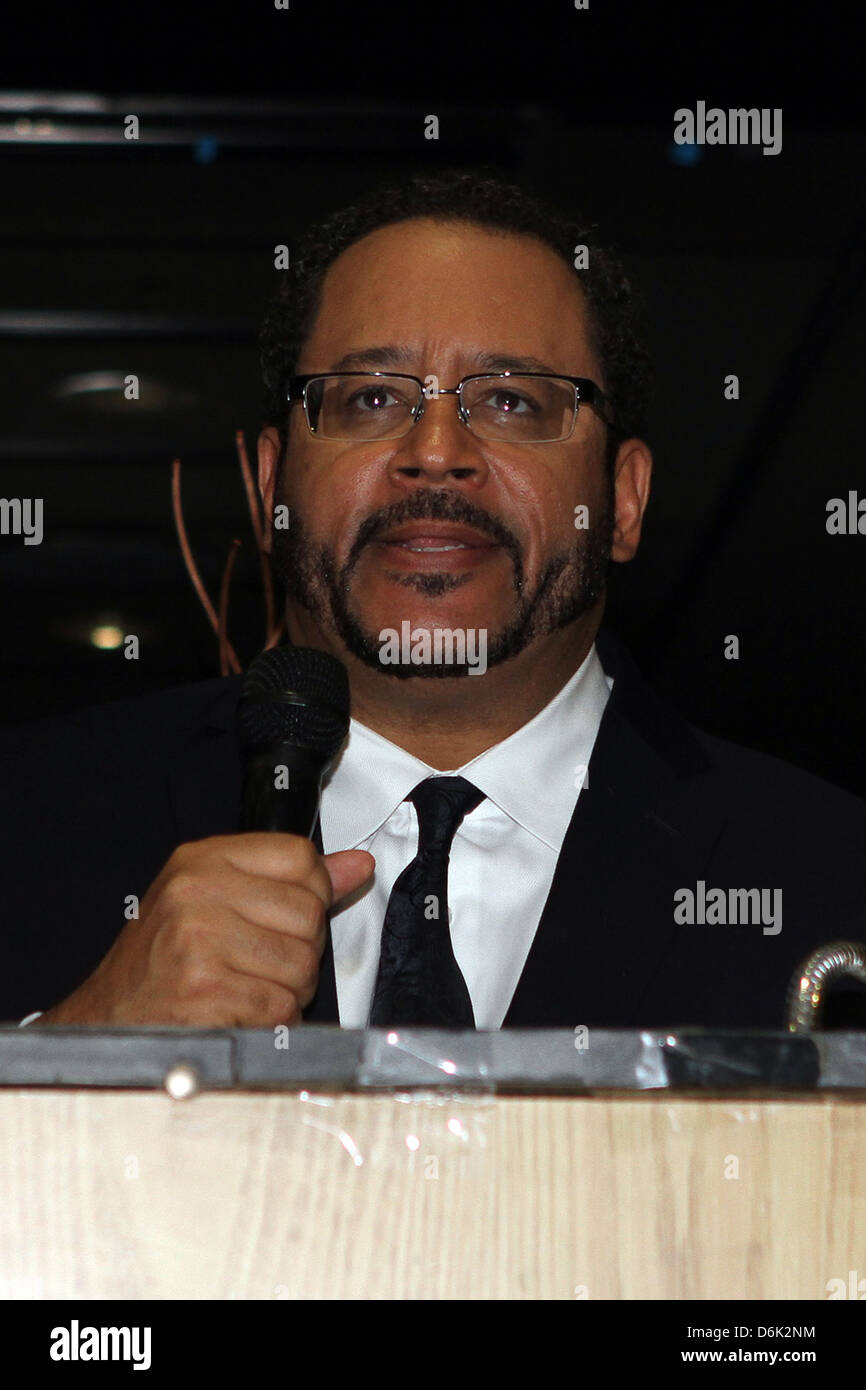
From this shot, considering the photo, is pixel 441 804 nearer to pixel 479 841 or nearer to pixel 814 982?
pixel 479 841

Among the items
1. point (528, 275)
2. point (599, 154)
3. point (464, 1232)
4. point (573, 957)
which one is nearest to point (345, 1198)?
point (464, 1232)

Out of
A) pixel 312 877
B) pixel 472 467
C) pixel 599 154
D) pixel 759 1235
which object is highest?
pixel 599 154

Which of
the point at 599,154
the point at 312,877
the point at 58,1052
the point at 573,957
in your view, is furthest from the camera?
the point at 599,154

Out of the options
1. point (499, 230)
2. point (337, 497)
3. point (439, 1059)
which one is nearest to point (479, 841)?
point (337, 497)

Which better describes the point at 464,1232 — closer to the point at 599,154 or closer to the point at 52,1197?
the point at 52,1197

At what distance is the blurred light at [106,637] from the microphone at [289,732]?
2.48 m

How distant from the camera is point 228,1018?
30.3 inches

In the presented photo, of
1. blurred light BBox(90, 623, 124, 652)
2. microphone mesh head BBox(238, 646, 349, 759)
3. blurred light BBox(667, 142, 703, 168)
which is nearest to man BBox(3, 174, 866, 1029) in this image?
microphone mesh head BBox(238, 646, 349, 759)

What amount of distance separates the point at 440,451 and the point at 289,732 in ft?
1.65

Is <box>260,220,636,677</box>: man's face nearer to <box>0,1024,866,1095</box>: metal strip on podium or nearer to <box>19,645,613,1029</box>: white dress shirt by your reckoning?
<box>19,645,613,1029</box>: white dress shirt

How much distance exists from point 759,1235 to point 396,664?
903 millimetres

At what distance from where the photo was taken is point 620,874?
4.03 ft

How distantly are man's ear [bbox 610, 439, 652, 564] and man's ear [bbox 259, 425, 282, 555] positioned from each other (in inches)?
14.1

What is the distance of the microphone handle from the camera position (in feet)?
2.64
